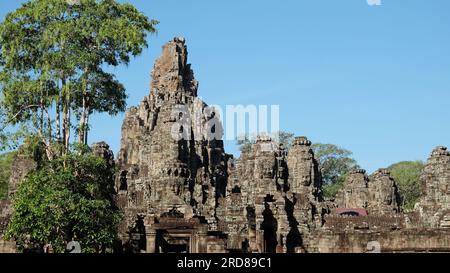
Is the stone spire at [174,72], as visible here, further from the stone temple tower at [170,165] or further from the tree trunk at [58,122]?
the tree trunk at [58,122]

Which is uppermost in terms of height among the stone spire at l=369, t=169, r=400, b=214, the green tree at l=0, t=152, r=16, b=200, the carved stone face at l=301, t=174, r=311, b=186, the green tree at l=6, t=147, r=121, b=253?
the green tree at l=0, t=152, r=16, b=200

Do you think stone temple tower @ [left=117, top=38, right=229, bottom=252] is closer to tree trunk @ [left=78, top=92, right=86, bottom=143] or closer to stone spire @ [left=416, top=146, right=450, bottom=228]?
tree trunk @ [left=78, top=92, right=86, bottom=143]

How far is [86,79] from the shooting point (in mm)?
23828

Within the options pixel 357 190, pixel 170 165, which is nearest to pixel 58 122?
pixel 170 165

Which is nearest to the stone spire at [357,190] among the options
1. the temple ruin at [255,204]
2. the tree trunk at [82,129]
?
the temple ruin at [255,204]

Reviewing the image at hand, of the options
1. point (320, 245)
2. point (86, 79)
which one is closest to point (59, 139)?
point (86, 79)

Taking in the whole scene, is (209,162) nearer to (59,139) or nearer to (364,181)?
(364,181)

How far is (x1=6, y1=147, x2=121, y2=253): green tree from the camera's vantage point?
19.6 meters

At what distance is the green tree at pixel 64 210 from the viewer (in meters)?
19.6

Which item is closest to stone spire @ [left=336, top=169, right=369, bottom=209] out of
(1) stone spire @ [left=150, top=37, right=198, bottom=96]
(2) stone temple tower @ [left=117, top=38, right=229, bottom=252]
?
(2) stone temple tower @ [left=117, top=38, right=229, bottom=252]

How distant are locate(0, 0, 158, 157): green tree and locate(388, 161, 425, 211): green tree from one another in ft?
156
